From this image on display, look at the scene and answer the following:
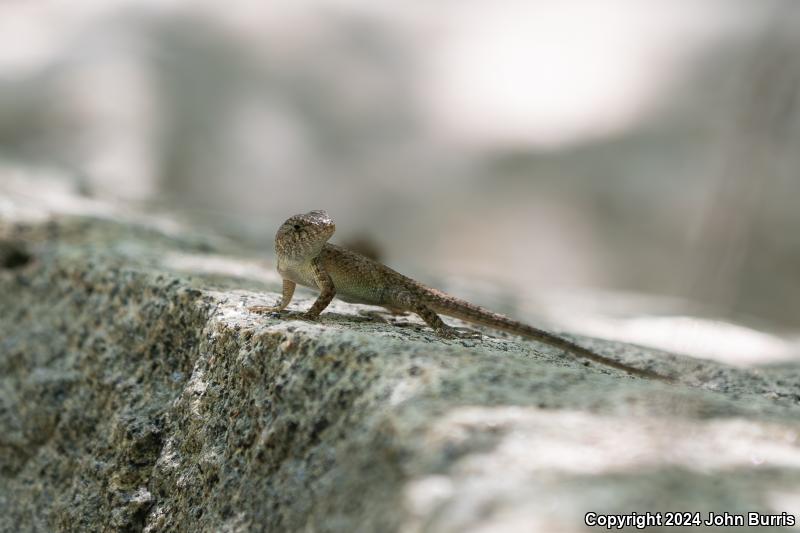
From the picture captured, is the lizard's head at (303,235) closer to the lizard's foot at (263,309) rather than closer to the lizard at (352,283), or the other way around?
the lizard at (352,283)

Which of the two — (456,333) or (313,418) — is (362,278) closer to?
(456,333)

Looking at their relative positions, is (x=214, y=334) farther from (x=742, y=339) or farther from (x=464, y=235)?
(x=464, y=235)

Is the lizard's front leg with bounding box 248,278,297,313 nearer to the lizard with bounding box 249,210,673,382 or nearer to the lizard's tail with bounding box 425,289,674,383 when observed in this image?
the lizard with bounding box 249,210,673,382

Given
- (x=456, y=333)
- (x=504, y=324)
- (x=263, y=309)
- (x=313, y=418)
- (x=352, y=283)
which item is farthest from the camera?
(x=352, y=283)

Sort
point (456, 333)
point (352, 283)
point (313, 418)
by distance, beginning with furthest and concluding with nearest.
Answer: point (352, 283)
point (456, 333)
point (313, 418)

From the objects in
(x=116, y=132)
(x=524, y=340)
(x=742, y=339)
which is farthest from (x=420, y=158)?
(x=524, y=340)

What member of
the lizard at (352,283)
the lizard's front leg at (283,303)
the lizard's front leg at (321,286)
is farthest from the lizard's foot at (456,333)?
the lizard's front leg at (283,303)

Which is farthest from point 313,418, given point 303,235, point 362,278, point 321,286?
point 362,278
